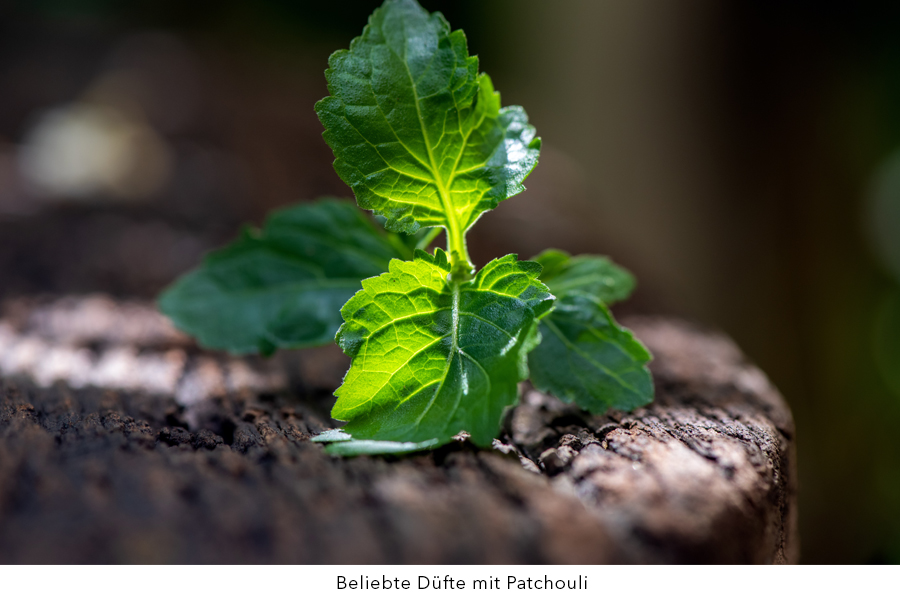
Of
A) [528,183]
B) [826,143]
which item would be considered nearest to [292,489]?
[528,183]

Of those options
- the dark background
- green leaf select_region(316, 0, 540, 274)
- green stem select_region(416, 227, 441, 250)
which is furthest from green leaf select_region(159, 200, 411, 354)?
the dark background

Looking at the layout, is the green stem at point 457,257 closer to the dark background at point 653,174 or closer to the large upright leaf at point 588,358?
the large upright leaf at point 588,358

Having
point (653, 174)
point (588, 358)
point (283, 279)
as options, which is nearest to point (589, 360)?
point (588, 358)

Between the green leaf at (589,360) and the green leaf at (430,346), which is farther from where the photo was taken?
the green leaf at (589,360)

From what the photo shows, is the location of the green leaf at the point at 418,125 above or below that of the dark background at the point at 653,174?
below

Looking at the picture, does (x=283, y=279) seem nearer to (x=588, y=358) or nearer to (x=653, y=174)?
(x=588, y=358)

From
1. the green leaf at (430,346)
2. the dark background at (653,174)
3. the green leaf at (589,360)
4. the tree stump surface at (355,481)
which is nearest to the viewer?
the tree stump surface at (355,481)

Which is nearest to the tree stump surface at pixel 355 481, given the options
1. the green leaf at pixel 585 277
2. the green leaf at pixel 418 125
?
the green leaf at pixel 585 277

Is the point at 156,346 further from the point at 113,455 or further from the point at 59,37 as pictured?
the point at 59,37
